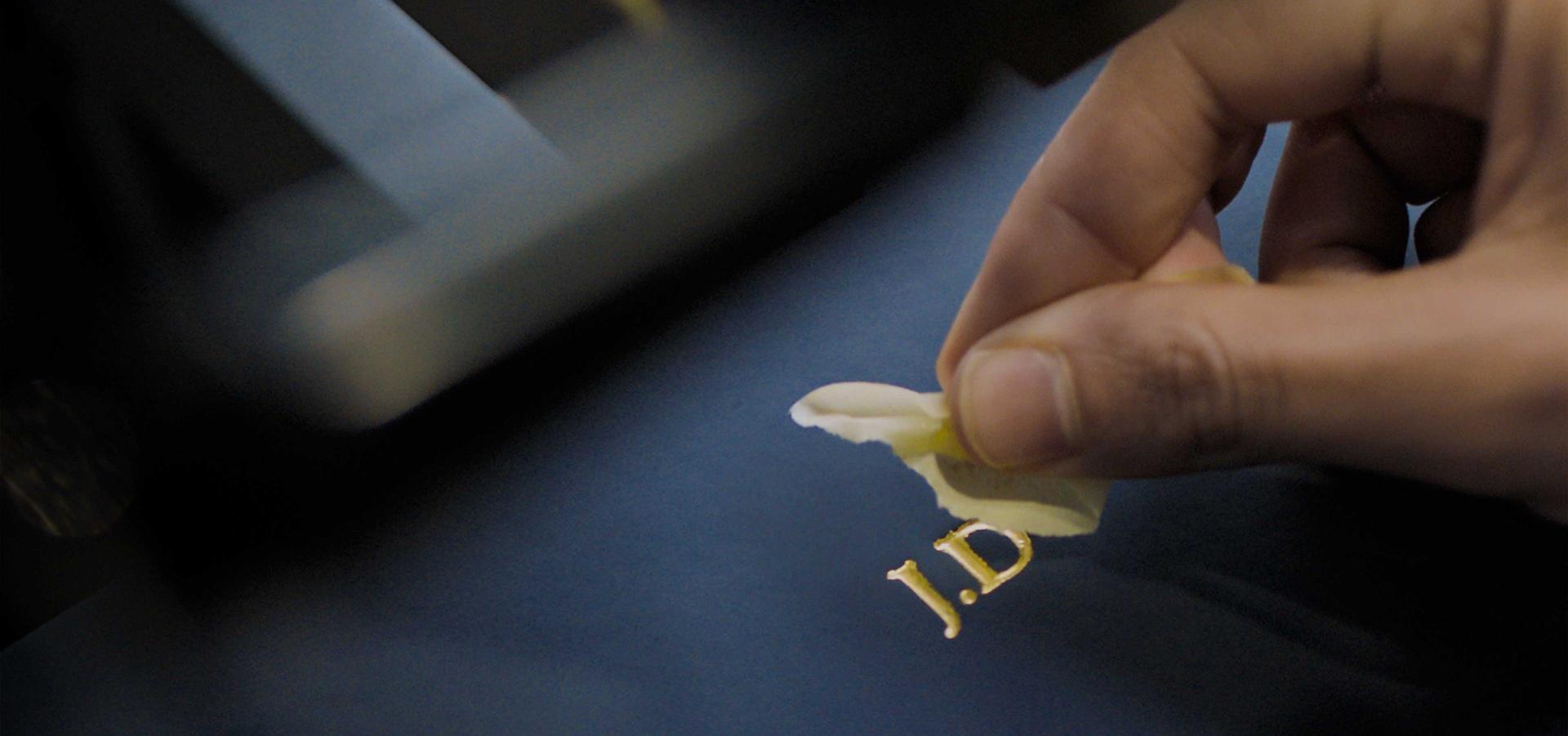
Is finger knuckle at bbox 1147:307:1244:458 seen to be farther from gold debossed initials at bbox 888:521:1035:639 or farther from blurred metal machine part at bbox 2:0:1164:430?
blurred metal machine part at bbox 2:0:1164:430

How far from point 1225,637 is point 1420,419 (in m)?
0.12

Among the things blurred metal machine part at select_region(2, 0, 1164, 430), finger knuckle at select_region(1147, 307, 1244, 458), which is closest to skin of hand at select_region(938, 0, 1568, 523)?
finger knuckle at select_region(1147, 307, 1244, 458)

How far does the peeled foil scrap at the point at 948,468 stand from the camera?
510 millimetres

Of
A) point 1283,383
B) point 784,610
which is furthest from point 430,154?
point 1283,383

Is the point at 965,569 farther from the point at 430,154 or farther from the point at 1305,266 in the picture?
the point at 430,154

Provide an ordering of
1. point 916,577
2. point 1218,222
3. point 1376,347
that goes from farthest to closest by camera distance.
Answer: point 1218,222 → point 916,577 → point 1376,347

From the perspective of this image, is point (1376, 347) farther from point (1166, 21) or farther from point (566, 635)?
point (566, 635)

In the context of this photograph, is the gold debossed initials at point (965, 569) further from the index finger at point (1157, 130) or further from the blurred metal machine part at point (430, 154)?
the blurred metal machine part at point (430, 154)

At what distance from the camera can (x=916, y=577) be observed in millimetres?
540

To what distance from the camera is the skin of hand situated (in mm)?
444

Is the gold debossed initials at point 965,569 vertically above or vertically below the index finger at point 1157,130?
below

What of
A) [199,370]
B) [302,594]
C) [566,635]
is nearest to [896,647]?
[566,635]

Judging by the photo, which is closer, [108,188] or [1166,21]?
[1166,21]

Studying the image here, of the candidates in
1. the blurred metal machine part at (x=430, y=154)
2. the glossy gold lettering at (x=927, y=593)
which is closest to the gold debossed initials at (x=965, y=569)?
the glossy gold lettering at (x=927, y=593)
